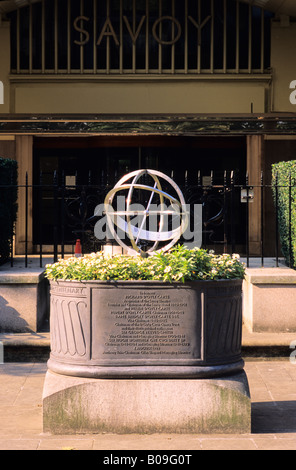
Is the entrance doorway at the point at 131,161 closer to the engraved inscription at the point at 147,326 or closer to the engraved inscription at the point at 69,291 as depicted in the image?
the engraved inscription at the point at 69,291

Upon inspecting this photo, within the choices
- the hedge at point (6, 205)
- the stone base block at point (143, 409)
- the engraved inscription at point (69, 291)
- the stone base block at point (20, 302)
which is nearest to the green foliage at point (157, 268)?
the engraved inscription at point (69, 291)

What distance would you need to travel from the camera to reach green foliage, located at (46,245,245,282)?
21.8 ft

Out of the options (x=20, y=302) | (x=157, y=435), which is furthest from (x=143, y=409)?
(x=20, y=302)

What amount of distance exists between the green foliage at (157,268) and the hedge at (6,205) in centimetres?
370

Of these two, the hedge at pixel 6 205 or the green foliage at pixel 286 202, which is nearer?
the green foliage at pixel 286 202

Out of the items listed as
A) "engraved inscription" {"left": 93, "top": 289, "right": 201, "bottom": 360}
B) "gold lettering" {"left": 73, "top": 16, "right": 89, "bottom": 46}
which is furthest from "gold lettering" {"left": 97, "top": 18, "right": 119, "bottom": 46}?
"engraved inscription" {"left": 93, "top": 289, "right": 201, "bottom": 360}

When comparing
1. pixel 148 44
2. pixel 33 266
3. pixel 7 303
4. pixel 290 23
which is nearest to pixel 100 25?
pixel 148 44

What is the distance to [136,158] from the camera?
677 inches

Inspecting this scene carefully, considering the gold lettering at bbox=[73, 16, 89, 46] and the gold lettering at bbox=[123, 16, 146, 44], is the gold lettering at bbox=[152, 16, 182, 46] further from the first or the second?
the gold lettering at bbox=[73, 16, 89, 46]

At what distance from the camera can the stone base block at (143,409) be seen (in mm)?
6586

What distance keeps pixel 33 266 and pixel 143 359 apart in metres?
4.60

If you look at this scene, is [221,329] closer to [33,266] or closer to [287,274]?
[287,274]

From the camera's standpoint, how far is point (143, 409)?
259 inches

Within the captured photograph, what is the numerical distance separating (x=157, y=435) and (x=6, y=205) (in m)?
5.11
